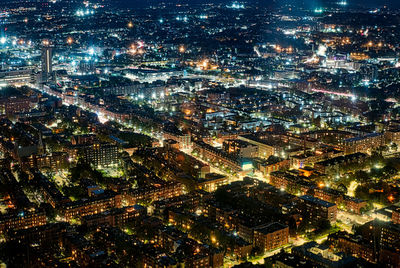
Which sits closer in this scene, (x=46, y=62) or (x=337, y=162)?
(x=337, y=162)

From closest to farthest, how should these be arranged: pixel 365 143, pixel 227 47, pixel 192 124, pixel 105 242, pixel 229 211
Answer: pixel 105 242
pixel 229 211
pixel 365 143
pixel 192 124
pixel 227 47

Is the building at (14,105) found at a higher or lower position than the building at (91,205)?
lower

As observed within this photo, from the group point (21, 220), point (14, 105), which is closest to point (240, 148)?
point (21, 220)

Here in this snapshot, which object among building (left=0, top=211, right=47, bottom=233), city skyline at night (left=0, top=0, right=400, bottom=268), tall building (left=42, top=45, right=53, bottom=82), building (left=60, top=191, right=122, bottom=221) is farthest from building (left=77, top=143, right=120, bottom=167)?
Result: tall building (left=42, top=45, right=53, bottom=82)

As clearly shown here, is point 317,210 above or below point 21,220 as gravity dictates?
above

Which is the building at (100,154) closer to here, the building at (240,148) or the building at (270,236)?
the building at (240,148)

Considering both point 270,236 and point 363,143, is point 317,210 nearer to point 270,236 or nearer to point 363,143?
point 270,236

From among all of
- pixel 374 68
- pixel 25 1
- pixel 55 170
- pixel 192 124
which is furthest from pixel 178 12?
pixel 55 170

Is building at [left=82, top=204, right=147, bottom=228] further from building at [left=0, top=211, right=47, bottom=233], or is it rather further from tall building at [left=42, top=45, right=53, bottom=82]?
tall building at [left=42, top=45, right=53, bottom=82]

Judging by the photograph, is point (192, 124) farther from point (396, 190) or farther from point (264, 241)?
point (264, 241)

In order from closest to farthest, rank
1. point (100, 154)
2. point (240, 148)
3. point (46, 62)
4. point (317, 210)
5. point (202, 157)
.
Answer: point (317, 210) < point (100, 154) < point (240, 148) < point (202, 157) < point (46, 62)

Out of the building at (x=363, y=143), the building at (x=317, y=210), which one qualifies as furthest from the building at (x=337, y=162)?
the building at (x=317, y=210)
